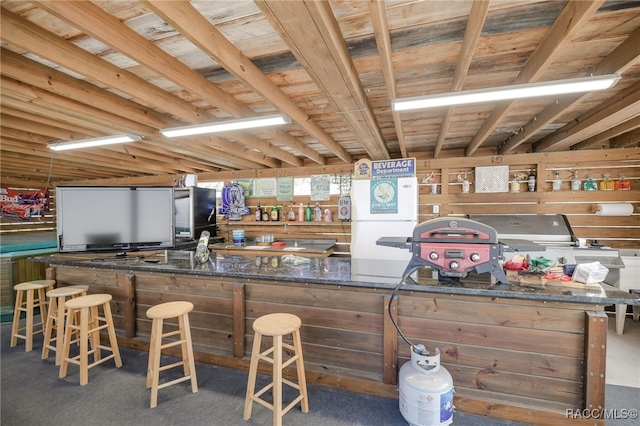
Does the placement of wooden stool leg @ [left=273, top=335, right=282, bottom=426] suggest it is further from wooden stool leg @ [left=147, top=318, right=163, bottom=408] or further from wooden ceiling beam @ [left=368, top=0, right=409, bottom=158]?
wooden ceiling beam @ [left=368, top=0, right=409, bottom=158]

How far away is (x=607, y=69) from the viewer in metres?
2.17

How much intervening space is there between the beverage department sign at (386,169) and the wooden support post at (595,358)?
287cm

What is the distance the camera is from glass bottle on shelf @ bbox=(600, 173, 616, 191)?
4369mm

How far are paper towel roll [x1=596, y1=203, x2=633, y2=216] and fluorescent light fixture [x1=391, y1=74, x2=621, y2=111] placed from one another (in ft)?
10.3

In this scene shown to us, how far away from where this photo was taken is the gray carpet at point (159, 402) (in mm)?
2059

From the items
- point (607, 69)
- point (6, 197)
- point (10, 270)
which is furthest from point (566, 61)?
point (6, 197)

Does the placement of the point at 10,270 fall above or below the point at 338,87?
below

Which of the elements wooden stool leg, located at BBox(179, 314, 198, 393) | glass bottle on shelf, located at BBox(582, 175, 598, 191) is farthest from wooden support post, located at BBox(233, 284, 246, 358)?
glass bottle on shelf, located at BBox(582, 175, 598, 191)

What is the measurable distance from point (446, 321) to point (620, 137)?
4853 mm

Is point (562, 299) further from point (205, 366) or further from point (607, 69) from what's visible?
point (205, 366)

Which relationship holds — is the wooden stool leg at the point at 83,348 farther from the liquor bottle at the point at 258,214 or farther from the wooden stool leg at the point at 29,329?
the liquor bottle at the point at 258,214

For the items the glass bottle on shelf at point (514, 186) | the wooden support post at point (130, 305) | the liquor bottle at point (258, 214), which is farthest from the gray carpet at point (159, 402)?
the liquor bottle at point (258, 214)

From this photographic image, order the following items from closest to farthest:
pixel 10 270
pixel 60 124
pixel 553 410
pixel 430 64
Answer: pixel 553 410 < pixel 430 64 < pixel 60 124 < pixel 10 270

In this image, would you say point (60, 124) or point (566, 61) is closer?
point (566, 61)
